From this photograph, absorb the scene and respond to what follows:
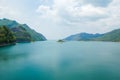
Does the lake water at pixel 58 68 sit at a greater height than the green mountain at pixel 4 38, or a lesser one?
lesser

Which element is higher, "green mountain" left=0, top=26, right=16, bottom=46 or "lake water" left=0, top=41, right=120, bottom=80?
"green mountain" left=0, top=26, right=16, bottom=46

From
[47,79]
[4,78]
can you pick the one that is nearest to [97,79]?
[47,79]

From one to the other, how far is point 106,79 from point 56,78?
11.1 m

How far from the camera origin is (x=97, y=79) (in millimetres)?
33281

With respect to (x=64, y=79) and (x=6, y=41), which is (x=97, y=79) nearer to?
(x=64, y=79)

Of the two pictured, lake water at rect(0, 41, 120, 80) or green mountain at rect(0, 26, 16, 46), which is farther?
green mountain at rect(0, 26, 16, 46)

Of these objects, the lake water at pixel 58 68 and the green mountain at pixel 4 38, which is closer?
the lake water at pixel 58 68

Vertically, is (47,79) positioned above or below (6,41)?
below

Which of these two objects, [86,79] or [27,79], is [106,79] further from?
[27,79]

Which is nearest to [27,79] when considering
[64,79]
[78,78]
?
[64,79]

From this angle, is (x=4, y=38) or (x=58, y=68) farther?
(x=4, y=38)

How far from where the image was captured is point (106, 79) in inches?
1325

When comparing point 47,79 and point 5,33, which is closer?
point 47,79

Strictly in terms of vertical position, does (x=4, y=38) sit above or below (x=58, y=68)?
above
